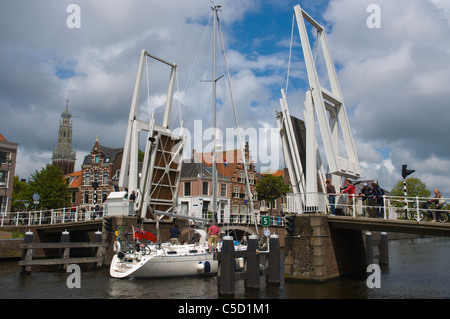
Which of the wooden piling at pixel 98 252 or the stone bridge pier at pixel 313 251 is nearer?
the stone bridge pier at pixel 313 251

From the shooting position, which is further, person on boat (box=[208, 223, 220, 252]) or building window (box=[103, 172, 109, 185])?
building window (box=[103, 172, 109, 185])

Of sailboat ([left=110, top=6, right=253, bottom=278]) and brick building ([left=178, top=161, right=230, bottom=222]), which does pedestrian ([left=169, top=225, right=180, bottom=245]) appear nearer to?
sailboat ([left=110, top=6, right=253, bottom=278])

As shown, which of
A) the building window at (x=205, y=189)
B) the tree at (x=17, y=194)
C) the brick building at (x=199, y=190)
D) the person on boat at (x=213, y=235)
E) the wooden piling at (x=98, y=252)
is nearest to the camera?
the person on boat at (x=213, y=235)

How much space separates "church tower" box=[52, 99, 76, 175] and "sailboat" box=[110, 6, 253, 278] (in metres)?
126

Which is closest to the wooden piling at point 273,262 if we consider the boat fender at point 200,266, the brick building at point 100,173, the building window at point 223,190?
the boat fender at point 200,266

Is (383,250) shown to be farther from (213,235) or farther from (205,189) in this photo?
(205,189)

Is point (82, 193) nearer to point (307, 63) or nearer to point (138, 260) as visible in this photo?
point (138, 260)

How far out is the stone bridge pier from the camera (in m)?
17.5

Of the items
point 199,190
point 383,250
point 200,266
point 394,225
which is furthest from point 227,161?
point 394,225

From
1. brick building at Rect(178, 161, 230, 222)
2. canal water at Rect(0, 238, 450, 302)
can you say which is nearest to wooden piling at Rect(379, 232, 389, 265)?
canal water at Rect(0, 238, 450, 302)

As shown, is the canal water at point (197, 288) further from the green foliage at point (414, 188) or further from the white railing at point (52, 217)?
the green foliage at point (414, 188)

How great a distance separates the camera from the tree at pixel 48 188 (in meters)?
47.2

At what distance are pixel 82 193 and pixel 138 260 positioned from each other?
133 ft

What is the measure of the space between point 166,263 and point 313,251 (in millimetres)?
7009
